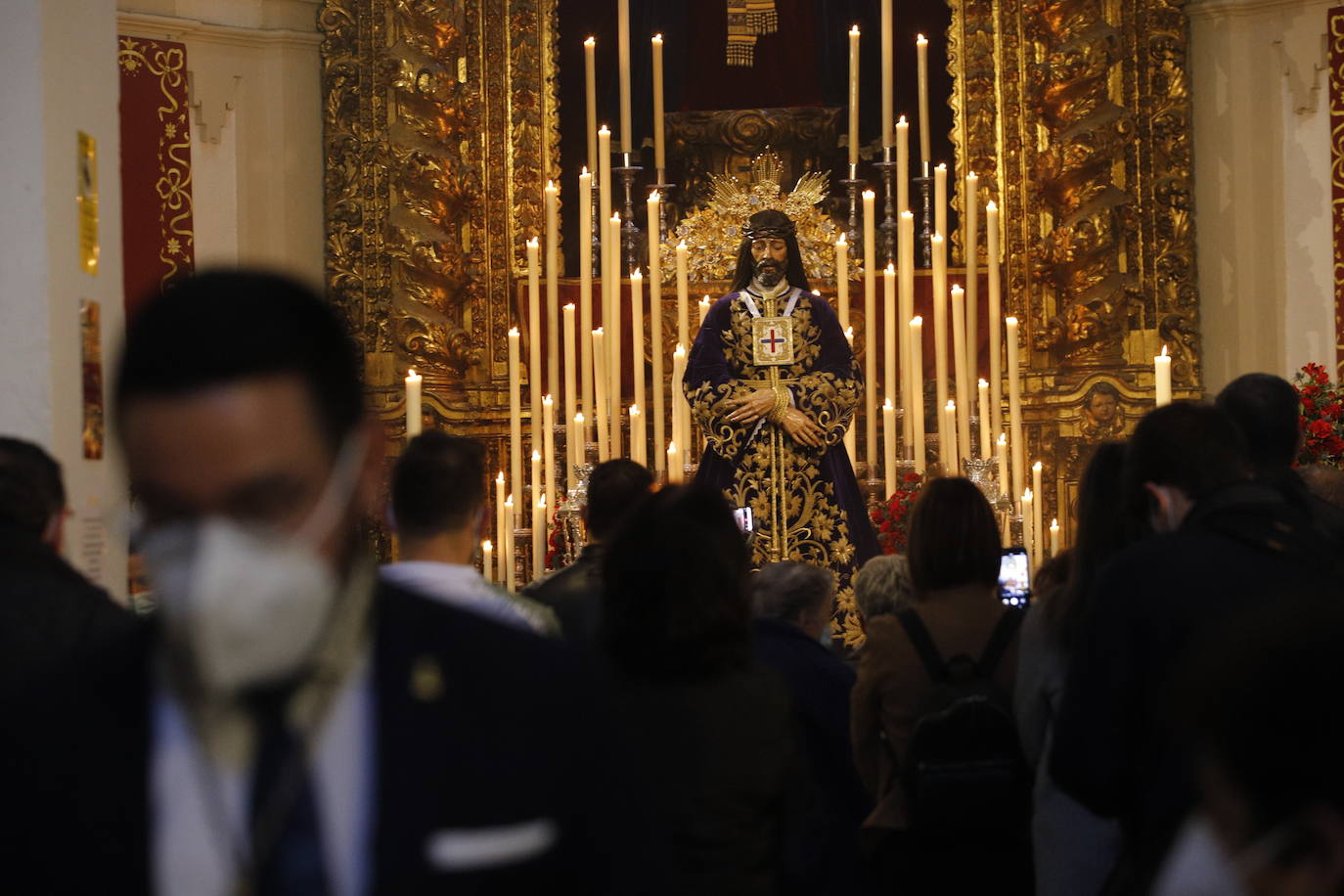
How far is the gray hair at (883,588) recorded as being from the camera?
4.25 m

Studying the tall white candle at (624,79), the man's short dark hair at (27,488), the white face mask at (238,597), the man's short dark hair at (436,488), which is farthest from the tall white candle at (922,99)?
the white face mask at (238,597)

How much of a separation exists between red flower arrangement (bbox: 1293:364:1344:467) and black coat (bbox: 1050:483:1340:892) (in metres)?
4.35

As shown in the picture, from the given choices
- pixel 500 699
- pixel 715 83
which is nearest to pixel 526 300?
pixel 715 83

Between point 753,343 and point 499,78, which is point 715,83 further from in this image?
point 753,343

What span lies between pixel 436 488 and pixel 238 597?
1.97 m

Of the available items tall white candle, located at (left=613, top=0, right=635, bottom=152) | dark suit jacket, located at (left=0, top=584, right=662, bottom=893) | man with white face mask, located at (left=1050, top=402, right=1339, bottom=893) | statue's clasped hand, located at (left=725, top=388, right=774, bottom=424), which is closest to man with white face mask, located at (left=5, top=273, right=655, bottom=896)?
dark suit jacket, located at (left=0, top=584, right=662, bottom=893)

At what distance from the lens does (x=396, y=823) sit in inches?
54.1

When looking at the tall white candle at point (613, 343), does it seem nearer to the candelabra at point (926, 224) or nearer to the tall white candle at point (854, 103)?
the tall white candle at point (854, 103)

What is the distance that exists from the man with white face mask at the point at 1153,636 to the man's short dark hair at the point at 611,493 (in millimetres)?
1462

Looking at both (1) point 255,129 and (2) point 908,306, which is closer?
(2) point 908,306

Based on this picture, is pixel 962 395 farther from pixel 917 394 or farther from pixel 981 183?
pixel 981 183

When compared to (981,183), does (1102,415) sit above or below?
below

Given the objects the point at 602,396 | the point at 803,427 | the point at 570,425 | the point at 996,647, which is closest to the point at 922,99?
the point at 803,427

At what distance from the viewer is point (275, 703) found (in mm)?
1389
